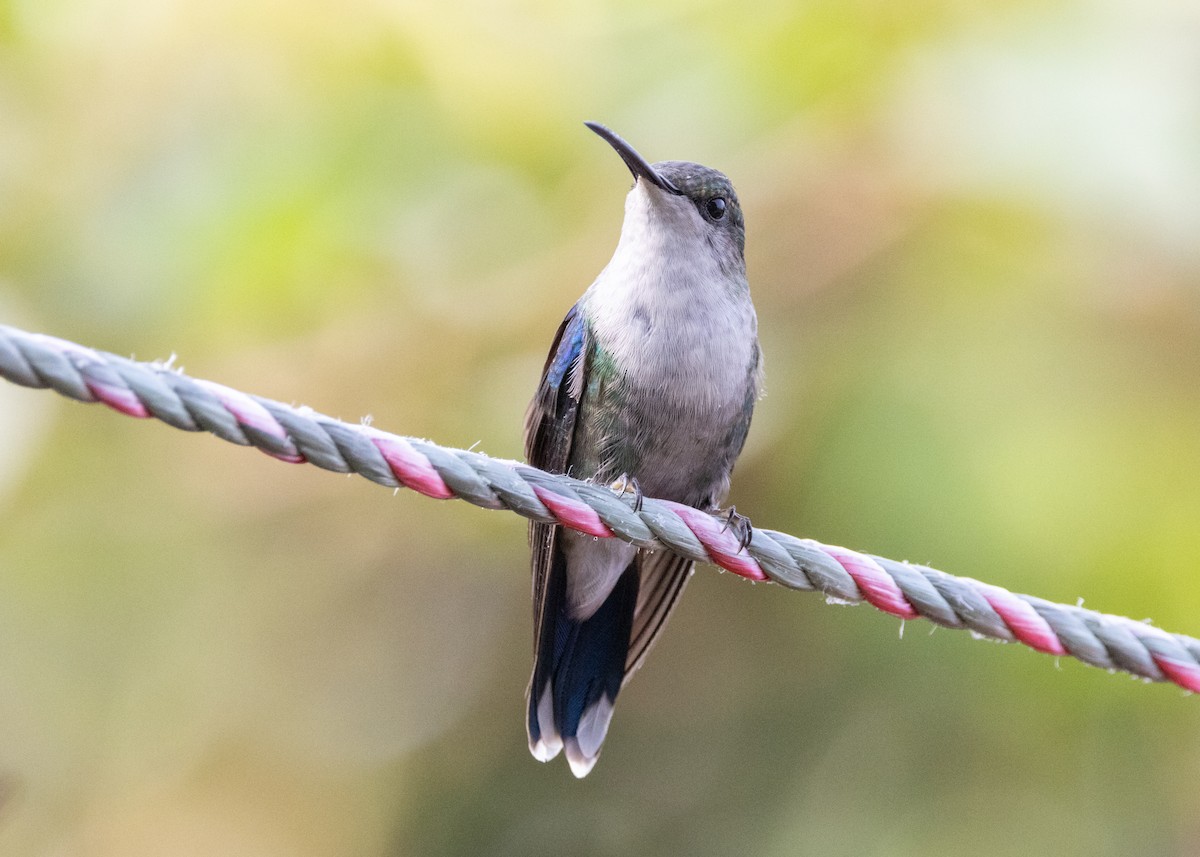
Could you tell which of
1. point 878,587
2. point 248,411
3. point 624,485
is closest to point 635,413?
point 624,485

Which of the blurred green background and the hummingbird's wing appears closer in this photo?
the hummingbird's wing

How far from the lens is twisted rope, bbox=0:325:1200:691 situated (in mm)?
1660

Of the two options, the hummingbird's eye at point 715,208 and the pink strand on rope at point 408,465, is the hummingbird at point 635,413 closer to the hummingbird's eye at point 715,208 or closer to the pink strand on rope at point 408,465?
the hummingbird's eye at point 715,208

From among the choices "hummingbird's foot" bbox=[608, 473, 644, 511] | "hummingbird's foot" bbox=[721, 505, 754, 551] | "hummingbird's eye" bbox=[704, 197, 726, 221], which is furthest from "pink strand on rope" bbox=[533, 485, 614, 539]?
"hummingbird's eye" bbox=[704, 197, 726, 221]

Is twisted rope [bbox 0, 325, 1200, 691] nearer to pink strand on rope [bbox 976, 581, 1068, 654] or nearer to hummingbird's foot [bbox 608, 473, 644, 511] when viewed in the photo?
pink strand on rope [bbox 976, 581, 1068, 654]

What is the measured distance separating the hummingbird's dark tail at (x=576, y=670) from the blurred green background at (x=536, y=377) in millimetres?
807

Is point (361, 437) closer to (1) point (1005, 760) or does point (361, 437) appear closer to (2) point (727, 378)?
(2) point (727, 378)

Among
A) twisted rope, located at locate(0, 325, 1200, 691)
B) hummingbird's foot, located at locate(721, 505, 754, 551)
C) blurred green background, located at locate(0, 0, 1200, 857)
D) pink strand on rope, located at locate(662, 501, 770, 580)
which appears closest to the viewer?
twisted rope, located at locate(0, 325, 1200, 691)

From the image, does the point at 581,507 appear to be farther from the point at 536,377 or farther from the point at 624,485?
the point at 536,377

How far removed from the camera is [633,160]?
11.0 ft

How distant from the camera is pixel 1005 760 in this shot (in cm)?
469

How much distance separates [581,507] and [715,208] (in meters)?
1.71

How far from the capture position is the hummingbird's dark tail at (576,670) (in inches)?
138

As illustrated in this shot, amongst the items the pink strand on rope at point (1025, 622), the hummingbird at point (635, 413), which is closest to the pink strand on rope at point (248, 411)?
the pink strand on rope at point (1025, 622)
